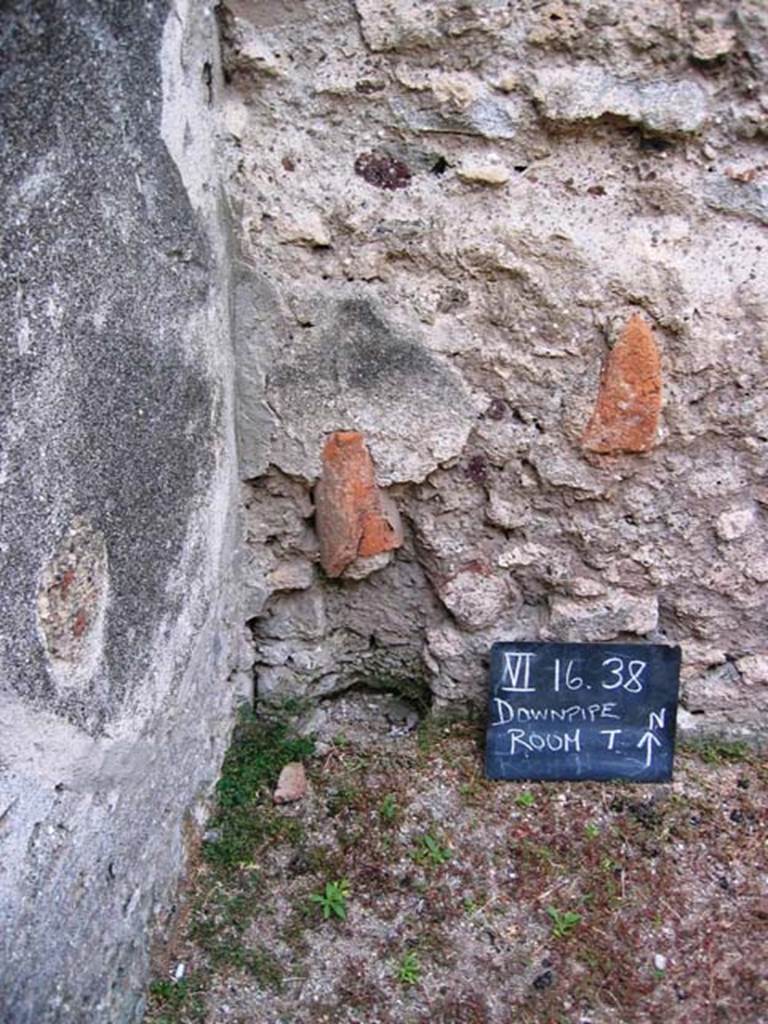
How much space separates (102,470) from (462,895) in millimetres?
829

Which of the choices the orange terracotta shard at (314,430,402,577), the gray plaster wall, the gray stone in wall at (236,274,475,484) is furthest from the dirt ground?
the gray stone in wall at (236,274,475,484)

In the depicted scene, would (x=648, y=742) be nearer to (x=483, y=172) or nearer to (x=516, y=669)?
(x=516, y=669)

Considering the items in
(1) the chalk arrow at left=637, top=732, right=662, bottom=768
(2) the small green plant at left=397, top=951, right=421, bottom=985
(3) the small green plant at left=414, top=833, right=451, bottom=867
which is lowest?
(2) the small green plant at left=397, top=951, right=421, bottom=985

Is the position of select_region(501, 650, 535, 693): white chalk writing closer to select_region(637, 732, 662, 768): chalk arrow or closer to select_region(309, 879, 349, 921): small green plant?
select_region(637, 732, 662, 768): chalk arrow

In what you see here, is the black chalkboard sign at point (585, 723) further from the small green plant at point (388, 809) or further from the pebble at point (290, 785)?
the pebble at point (290, 785)

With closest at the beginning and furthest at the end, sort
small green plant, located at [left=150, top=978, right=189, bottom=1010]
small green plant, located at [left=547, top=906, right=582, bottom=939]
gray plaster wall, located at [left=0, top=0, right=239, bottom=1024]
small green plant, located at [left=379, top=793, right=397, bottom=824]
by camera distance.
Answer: gray plaster wall, located at [left=0, top=0, right=239, bottom=1024] < small green plant, located at [left=150, top=978, right=189, bottom=1010] < small green plant, located at [left=547, top=906, right=582, bottom=939] < small green plant, located at [left=379, top=793, right=397, bottom=824]

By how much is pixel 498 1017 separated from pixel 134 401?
916mm

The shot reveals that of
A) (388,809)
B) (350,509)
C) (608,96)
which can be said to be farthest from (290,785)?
(608,96)

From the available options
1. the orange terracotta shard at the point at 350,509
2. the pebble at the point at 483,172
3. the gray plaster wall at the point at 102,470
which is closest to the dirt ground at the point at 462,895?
the gray plaster wall at the point at 102,470

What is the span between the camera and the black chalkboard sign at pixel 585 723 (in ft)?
5.72

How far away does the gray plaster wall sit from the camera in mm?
1037

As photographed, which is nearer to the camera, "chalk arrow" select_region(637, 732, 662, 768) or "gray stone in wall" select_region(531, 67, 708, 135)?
"gray stone in wall" select_region(531, 67, 708, 135)

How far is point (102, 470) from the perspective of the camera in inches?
47.3

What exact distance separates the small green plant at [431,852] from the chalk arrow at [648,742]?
0.37 metres
